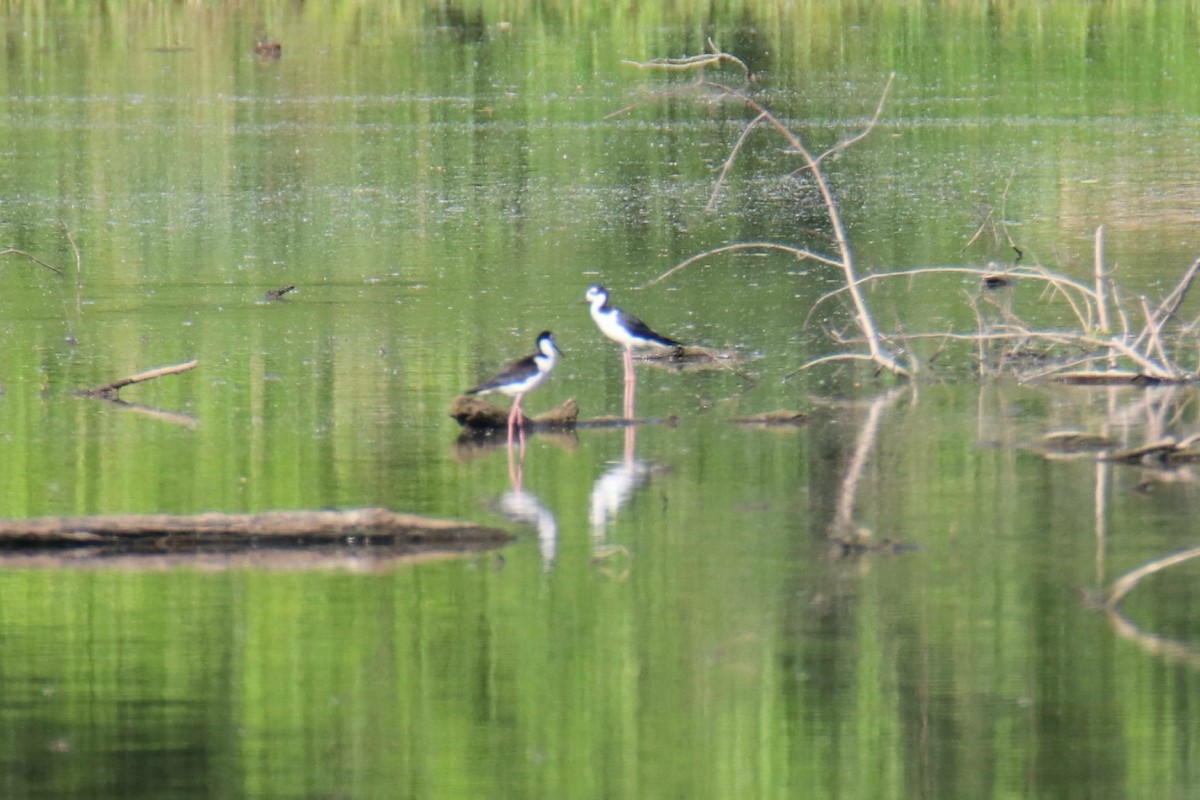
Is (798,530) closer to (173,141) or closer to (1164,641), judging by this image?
(1164,641)

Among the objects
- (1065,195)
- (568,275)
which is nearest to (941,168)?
(1065,195)

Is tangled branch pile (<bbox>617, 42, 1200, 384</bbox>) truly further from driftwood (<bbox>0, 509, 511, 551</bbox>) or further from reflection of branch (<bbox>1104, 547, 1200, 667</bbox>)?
reflection of branch (<bbox>1104, 547, 1200, 667</bbox>)

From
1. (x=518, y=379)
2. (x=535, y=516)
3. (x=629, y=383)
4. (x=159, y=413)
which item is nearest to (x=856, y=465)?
(x=535, y=516)

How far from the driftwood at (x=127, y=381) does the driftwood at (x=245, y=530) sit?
4.29 meters

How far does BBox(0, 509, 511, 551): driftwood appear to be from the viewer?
446 inches

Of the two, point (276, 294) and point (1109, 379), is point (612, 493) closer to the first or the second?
point (1109, 379)

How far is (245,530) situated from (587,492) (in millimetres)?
2270

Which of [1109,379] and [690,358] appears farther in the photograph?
[690,358]

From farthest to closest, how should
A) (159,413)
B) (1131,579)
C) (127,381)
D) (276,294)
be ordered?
(276,294) → (127,381) → (159,413) → (1131,579)

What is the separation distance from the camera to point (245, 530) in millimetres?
11352

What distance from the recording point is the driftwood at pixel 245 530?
11.3m

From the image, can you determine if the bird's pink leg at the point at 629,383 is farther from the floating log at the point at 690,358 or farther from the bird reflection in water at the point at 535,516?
the bird reflection in water at the point at 535,516

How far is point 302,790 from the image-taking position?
8305 millimetres

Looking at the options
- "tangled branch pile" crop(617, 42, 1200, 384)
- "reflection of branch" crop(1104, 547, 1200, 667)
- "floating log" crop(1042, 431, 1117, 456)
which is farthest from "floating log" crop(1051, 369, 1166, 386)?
"reflection of branch" crop(1104, 547, 1200, 667)
